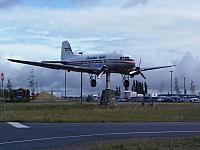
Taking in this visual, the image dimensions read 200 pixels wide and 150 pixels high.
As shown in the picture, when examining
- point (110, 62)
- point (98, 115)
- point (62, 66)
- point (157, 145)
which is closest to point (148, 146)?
point (157, 145)

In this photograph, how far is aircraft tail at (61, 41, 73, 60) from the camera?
76.9 meters

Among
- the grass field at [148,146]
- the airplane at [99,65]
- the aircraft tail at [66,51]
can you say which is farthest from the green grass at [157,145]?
the aircraft tail at [66,51]

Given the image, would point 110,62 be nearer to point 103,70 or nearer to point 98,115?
point 103,70

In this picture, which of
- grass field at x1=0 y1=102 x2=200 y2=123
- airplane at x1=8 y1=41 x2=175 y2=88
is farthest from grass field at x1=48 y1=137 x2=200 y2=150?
airplane at x1=8 y1=41 x2=175 y2=88

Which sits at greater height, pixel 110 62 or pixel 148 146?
pixel 110 62

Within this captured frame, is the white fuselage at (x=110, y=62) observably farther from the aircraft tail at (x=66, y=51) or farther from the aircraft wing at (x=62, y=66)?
the aircraft tail at (x=66, y=51)

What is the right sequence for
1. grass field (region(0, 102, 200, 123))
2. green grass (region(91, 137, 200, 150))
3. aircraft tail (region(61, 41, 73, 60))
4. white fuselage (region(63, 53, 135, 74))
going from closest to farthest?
green grass (region(91, 137, 200, 150)) < grass field (region(0, 102, 200, 123)) < white fuselage (region(63, 53, 135, 74)) < aircraft tail (region(61, 41, 73, 60))

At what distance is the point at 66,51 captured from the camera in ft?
257

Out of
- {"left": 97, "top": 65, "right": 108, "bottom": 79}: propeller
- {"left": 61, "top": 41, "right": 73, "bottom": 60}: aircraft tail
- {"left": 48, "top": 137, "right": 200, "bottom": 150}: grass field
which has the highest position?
{"left": 61, "top": 41, "right": 73, "bottom": 60}: aircraft tail

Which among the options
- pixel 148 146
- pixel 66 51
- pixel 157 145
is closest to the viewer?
pixel 148 146

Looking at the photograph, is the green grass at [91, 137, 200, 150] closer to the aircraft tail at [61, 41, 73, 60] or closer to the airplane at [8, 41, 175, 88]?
the airplane at [8, 41, 175, 88]

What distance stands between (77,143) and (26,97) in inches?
3593

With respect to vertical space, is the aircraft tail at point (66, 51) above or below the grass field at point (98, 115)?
above

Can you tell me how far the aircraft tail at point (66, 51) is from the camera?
7688 centimetres
